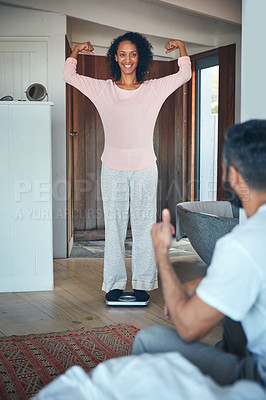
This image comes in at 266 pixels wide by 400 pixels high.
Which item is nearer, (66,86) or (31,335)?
(31,335)

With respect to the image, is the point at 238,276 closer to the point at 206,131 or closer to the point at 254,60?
the point at 254,60

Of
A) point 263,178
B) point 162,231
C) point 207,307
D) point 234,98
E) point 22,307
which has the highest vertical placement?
point 234,98

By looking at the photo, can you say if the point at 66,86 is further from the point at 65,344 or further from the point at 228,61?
the point at 65,344

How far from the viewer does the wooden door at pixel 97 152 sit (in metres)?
5.27

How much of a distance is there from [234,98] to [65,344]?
10.5 feet

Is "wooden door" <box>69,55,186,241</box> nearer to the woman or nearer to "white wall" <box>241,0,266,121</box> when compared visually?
the woman

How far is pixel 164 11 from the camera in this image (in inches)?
192

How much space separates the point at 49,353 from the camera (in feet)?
7.35

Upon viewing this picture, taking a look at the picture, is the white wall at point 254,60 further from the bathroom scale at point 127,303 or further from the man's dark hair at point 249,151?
the bathroom scale at point 127,303

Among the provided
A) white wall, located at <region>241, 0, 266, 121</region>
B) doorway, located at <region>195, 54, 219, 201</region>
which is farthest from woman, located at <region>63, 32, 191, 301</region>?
doorway, located at <region>195, 54, 219, 201</region>

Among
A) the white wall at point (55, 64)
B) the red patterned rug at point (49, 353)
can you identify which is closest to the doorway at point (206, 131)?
the white wall at point (55, 64)

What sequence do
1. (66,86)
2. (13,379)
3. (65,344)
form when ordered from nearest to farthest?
1. (13,379)
2. (65,344)
3. (66,86)

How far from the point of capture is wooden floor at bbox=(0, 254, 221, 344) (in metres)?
2.64

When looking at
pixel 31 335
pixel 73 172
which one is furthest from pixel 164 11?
pixel 31 335
